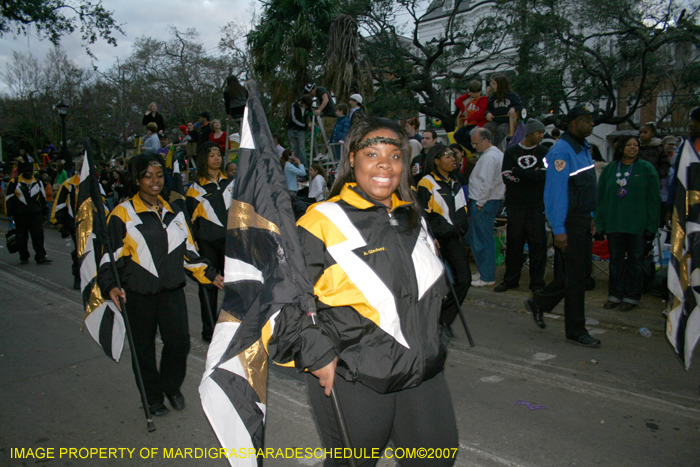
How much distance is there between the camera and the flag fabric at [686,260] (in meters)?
3.76

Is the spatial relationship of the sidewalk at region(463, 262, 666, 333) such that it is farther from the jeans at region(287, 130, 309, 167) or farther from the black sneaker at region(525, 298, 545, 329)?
the jeans at region(287, 130, 309, 167)

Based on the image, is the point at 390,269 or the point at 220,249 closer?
the point at 390,269

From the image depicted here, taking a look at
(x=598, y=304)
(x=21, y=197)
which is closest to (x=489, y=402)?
(x=598, y=304)

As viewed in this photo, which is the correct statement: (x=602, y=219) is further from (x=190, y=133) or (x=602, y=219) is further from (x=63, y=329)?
(x=190, y=133)

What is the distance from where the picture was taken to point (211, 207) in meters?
5.75

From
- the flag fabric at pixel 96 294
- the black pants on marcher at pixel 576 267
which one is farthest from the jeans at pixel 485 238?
the flag fabric at pixel 96 294

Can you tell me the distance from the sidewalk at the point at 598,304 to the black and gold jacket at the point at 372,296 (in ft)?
16.0

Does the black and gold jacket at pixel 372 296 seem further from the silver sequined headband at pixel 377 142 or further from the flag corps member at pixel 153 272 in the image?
the flag corps member at pixel 153 272

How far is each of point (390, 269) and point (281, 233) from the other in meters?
0.48

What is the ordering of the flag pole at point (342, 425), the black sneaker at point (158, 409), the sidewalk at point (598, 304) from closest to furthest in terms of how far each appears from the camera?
the flag pole at point (342, 425) < the black sneaker at point (158, 409) < the sidewalk at point (598, 304)

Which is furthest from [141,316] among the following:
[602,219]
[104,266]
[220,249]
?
[602,219]

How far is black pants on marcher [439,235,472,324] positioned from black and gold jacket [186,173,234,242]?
2399 millimetres

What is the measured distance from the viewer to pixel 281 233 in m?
2.24

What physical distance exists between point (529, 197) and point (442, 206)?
209 centimetres
